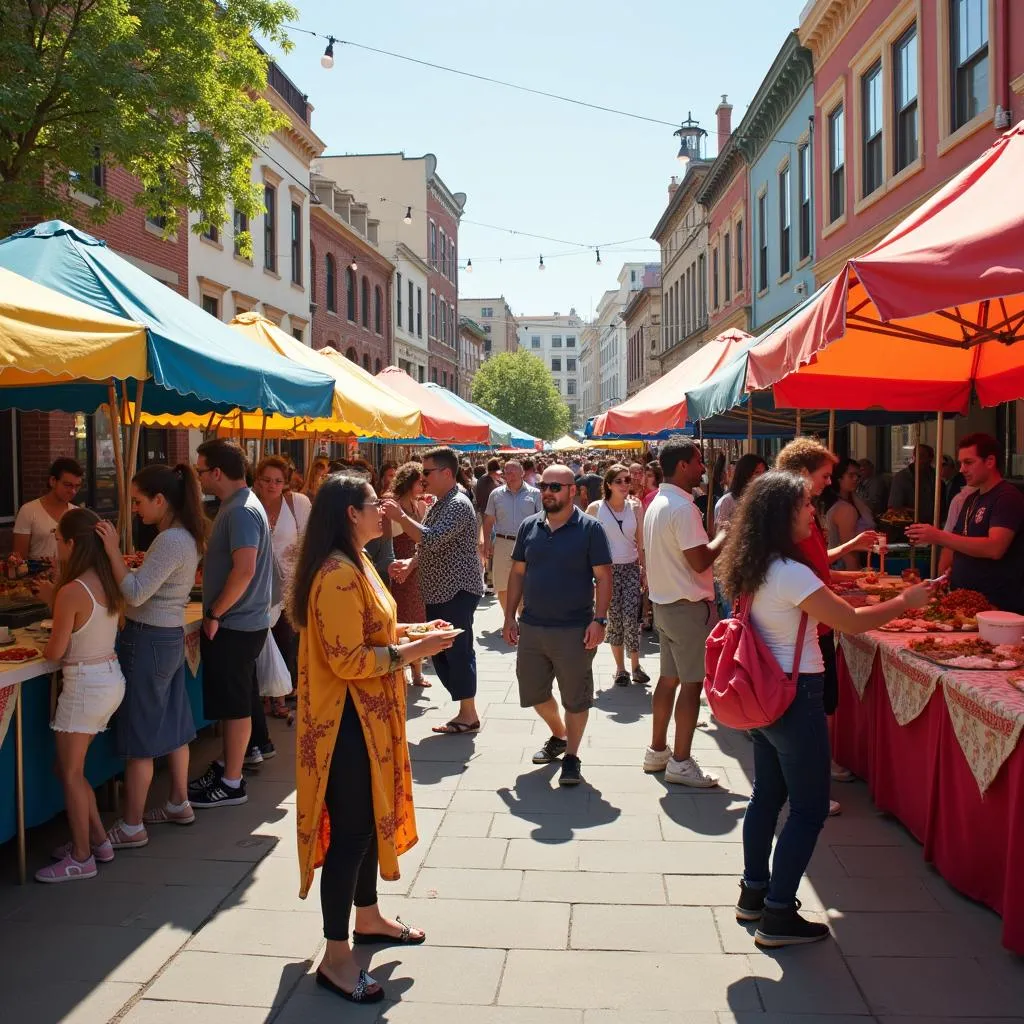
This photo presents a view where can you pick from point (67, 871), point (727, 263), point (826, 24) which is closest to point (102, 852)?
point (67, 871)

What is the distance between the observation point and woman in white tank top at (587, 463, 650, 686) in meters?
9.09

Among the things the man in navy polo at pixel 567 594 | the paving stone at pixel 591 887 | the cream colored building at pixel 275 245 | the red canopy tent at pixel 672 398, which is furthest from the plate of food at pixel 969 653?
the cream colored building at pixel 275 245

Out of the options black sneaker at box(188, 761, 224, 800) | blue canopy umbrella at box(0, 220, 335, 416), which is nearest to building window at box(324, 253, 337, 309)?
blue canopy umbrella at box(0, 220, 335, 416)

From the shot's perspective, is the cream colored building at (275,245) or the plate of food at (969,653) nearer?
the plate of food at (969,653)

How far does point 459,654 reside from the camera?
7215mm

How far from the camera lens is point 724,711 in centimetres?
381

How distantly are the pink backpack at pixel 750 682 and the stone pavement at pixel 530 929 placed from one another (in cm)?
96

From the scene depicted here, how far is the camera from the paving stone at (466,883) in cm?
447

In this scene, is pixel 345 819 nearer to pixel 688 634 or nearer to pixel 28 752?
pixel 28 752

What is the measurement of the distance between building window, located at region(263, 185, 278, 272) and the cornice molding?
12.8 metres

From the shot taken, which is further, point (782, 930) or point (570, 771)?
point (570, 771)

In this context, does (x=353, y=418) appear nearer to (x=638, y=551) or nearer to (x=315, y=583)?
(x=638, y=551)

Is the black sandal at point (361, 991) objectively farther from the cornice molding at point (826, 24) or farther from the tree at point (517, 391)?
the tree at point (517, 391)

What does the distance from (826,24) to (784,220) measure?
4902mm
